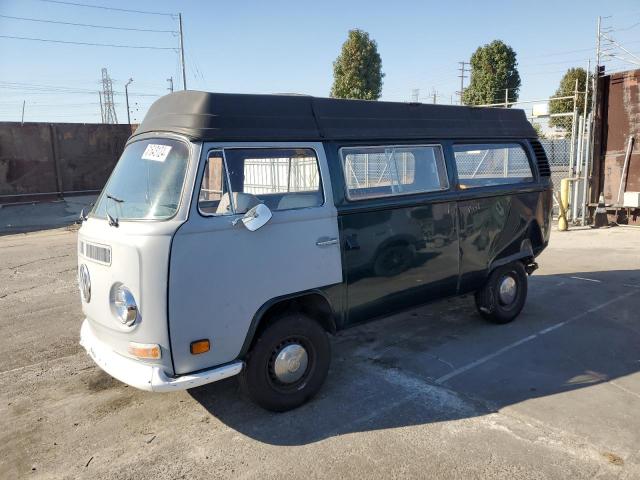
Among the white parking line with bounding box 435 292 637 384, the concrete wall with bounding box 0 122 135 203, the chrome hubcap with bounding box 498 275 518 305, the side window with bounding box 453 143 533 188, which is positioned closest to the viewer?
the white parking line with bounding box 435 292 637 384

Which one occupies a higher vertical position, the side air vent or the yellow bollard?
the side air vent

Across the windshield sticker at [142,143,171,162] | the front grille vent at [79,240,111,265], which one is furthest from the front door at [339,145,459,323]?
the front grille vent at [79,240,111,265]

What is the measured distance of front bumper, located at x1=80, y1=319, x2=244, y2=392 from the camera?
3.15 metres

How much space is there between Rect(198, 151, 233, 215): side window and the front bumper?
1.07 m

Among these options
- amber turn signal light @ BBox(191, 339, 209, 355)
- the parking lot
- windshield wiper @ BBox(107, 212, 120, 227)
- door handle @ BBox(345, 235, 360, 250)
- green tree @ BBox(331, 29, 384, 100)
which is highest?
green tree @ BBox(331, 29, 384, 100)

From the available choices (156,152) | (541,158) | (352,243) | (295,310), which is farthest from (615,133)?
(156,152)

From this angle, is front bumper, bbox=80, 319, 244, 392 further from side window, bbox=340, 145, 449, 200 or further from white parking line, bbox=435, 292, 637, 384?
white parking line, bbox=435, 292, 637, 384

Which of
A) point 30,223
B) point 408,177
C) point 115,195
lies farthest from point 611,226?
point 30,223

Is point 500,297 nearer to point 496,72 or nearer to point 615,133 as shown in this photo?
point 615,133

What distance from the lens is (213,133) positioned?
134 inches

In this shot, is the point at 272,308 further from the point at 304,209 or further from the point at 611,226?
the point at 611,226

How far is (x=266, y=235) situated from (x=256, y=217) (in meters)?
0.23

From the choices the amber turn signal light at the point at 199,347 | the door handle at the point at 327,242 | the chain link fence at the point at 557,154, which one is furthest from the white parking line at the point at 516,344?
the chain link fence at the point at 557,154

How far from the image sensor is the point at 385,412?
3.74 m
